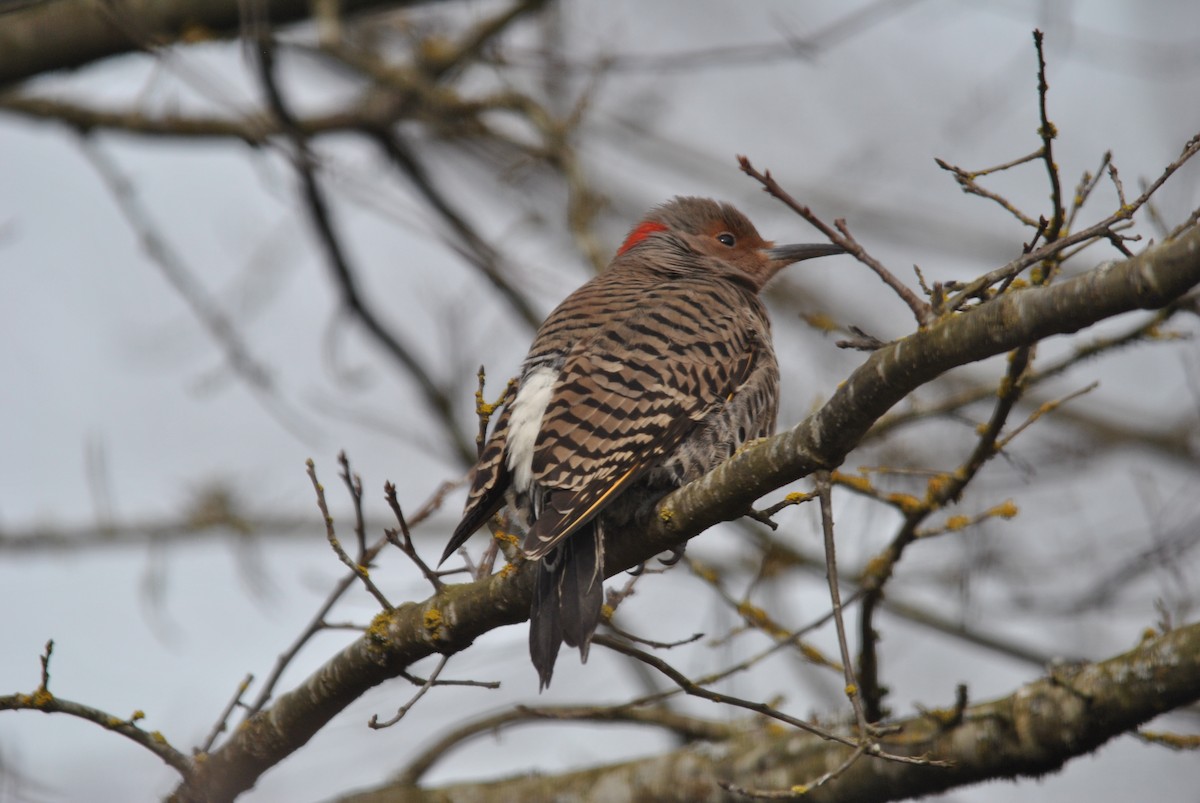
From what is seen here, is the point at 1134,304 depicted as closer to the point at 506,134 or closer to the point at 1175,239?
the point at 1175,239

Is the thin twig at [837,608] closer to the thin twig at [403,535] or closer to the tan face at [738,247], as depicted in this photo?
the thin twig at [403,535]

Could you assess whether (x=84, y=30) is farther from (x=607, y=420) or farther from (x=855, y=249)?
(x=855, y=249)

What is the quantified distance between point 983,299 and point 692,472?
1.30 metres

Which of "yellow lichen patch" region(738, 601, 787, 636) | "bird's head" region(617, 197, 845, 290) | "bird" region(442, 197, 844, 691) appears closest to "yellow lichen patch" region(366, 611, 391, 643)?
"bird" region(442, 197, 844, 691)

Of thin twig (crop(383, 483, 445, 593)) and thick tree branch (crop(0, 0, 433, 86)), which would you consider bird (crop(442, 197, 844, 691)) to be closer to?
thin twig (crop(383, 483, 445, 593))

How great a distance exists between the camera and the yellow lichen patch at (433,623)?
314 cm

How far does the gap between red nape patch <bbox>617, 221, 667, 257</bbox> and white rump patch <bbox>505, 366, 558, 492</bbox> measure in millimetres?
1548

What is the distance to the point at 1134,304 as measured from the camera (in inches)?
93.6

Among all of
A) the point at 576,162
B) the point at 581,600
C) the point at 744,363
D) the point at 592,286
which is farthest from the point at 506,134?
the point at 581,600

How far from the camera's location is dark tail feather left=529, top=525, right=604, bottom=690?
318cm

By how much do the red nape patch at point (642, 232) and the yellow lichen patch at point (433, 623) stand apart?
270 cm

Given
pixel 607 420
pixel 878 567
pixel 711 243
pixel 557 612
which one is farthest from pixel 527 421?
pixel 711 243

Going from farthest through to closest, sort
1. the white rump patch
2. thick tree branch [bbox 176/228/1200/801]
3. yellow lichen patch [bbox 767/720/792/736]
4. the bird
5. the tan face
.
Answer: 1. the tan face
2. yellow lichen patch [bbox 767/720/792/736]
3. the white rump patch
4. the bird
5. thick tree branch [bbox 176/228/1200/801]

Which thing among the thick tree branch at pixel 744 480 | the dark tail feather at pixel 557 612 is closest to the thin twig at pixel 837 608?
the thick tree branch at pixel 744 480
